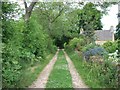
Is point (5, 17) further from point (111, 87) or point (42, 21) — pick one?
point (42, 21)

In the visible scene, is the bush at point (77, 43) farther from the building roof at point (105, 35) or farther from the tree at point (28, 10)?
the building roof at point (105, 35)

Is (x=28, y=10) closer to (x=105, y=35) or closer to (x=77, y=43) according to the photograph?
(x=77, y=43)

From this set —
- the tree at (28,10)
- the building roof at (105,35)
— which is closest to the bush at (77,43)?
the tree at (28,10)

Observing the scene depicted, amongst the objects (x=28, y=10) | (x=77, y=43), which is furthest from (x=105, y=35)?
(x=28, y=10)

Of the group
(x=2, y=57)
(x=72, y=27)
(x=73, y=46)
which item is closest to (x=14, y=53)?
(x=2, y=57)

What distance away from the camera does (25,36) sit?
16.2 m

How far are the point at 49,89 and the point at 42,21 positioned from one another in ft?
88.4

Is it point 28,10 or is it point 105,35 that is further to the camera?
point 105,35

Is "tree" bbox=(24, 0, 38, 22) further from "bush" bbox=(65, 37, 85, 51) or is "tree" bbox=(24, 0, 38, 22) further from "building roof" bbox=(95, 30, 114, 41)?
"building roof" bbox=(95, 30, 114, 41)

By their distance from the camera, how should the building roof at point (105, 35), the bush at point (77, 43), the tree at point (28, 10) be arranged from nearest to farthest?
Result: the tree at point (28, 10) < the bush at point (77, 43) < the building roof at point (105, 35)

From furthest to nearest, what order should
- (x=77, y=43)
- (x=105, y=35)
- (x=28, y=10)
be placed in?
(x=105, y=35)
(x=77, y=43)
(x=28, y=10)

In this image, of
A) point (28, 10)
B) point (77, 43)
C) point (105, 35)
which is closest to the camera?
point (28, 10)

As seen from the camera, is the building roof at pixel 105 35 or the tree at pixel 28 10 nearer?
the tree at pixel 28 10

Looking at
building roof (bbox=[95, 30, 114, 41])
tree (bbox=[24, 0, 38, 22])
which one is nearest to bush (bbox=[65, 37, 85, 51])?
tree (bbox=[24, 0, 38, 22])
